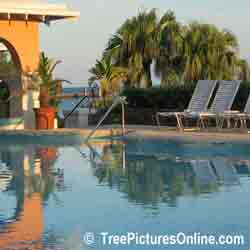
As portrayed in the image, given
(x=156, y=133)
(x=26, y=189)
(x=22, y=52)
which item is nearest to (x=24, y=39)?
(x=22, y=52)

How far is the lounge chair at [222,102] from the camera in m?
16.4

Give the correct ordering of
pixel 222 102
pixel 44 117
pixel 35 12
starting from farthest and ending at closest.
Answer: pixel 44 117
pixel 35 12
pixel 222 102

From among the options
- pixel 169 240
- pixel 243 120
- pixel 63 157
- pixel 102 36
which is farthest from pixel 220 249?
pixel 102 36

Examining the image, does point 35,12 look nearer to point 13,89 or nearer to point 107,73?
point 13,89

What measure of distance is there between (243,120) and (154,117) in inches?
152

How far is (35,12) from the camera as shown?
18.2m

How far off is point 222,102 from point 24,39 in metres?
5.28

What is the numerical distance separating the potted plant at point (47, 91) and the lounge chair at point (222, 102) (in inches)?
157

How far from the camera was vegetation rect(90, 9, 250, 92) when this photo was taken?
95.3 ft

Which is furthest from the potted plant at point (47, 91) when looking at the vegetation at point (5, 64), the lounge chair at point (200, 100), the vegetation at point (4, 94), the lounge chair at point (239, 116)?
the lounge chair at point (239, 116)

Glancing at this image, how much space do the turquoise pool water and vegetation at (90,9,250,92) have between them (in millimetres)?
13748

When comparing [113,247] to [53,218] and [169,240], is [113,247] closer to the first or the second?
[169,240]

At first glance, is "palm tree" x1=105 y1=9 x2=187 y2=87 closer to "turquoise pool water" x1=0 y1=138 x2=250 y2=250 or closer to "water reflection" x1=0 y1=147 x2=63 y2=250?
"water reflection" x1=0 y1=147 x2=63 y2=250

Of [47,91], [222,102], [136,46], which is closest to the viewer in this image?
[222,102]
